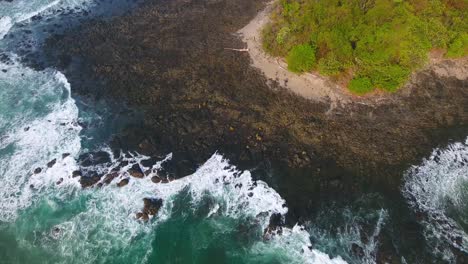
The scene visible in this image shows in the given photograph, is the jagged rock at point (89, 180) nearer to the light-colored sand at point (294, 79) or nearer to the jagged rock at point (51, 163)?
the jagged rock at point (51, 163)

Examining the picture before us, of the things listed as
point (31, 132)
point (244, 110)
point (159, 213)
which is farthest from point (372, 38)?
point (31, 132)

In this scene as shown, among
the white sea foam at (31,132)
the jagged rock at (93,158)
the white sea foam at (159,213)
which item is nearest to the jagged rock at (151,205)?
the white sea foam at (159,213)

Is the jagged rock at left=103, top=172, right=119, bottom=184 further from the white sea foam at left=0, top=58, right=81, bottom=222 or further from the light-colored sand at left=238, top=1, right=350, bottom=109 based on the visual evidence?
the light-colored sand at left=238, top=1, right=350, bottom=109

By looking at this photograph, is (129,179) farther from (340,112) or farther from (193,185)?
(340,112)

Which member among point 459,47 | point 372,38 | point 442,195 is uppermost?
point 372,38

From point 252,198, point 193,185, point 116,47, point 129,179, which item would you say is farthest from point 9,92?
point 252,198

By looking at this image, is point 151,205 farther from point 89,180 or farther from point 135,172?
point 89,180
